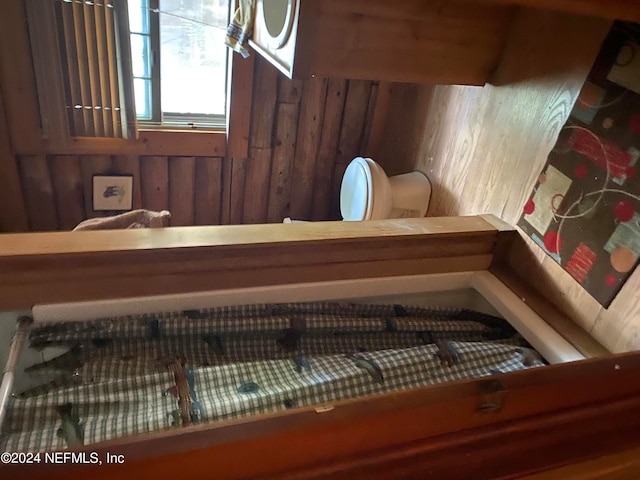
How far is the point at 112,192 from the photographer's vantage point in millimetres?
1943

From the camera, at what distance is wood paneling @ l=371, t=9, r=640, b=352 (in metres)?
1.19

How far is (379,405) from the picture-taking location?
25.4 inches

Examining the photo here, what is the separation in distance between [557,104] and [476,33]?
0.30 meters

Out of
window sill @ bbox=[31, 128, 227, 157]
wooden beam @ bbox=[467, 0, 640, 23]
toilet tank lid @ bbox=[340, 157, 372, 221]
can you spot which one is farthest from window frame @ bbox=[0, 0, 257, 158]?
wooden beam @ bbox=[467, 0, 640, 23]

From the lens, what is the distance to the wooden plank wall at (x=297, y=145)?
1.95m

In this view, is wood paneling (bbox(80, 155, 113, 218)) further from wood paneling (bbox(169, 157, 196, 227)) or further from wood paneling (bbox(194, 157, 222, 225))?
wood paneling (bbox(194, 157, 222, 225))

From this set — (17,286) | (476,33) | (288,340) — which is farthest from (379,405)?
(476,33)

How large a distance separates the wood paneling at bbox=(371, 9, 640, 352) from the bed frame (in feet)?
0.18

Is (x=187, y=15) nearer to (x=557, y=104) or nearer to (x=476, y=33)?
(x=476, y=33)

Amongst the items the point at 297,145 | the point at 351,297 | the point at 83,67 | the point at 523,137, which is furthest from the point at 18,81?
the point at 523,137

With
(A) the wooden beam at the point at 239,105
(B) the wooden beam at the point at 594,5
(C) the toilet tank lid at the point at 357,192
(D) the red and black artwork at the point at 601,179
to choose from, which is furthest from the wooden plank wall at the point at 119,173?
(B) the wooden beam at the point at 594,5

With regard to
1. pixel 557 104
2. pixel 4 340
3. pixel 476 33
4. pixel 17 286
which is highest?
pixel 476 33

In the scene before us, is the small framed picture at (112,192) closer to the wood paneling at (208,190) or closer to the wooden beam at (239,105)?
the wood paneling at (208,190)

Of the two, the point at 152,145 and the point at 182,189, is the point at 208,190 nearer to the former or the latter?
the point at 182,189
